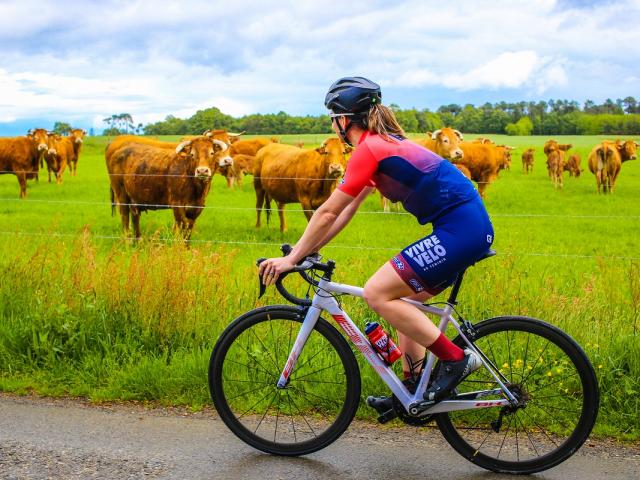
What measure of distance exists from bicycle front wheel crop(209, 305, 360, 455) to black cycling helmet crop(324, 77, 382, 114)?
1.21 meters

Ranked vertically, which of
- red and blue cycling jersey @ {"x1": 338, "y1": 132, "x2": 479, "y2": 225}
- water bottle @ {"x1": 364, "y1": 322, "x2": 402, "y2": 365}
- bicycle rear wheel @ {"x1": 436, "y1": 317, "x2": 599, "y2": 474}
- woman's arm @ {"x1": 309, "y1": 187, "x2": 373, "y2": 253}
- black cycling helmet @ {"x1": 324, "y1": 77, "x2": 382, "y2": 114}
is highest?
black cycling helmet @ {"x1": 324, "y1": 77, "x2": 382, "y2": 114}

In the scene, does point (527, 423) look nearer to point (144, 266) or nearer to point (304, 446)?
point (304, 446)

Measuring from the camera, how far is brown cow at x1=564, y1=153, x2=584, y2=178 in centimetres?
3484

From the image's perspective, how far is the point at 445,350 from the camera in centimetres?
422

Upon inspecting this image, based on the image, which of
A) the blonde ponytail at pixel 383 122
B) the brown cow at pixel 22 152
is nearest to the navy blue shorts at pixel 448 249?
the blonde ponytail at pixel 383 122

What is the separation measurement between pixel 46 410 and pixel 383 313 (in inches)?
105

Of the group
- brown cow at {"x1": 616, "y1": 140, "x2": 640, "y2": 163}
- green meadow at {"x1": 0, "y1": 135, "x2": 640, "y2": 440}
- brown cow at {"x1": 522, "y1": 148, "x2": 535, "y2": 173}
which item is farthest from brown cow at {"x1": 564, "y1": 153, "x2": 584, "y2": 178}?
green meadow at {"x1": 0, "y1": 135, "x2": 640, "y2": 440}

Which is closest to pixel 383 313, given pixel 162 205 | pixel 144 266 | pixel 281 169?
pixel 144 266

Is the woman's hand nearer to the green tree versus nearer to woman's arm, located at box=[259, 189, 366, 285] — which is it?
woman's arm, located at box=[259, 189, 366, 285]

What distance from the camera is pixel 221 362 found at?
4.73 metres

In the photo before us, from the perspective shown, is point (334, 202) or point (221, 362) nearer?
point (334, 202)

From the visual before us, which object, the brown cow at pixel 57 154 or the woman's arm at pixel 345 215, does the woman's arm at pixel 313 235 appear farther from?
the brown cow at pixel 57 154

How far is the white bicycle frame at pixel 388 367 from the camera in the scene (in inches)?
172

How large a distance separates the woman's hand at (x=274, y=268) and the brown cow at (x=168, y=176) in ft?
31.0
